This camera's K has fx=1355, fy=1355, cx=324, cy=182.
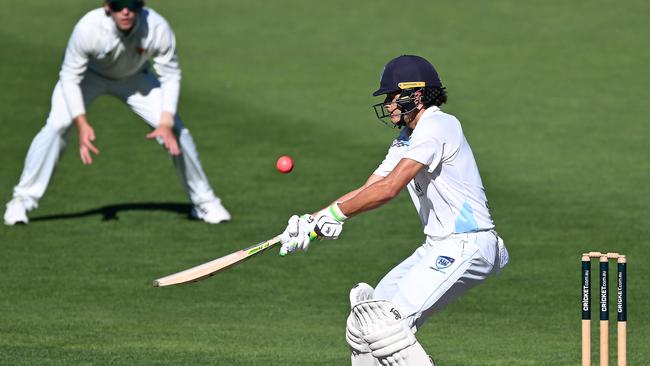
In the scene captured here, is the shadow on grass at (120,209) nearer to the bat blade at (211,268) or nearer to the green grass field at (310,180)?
the green grass field at (310,180)

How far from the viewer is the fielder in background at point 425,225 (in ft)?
22.2

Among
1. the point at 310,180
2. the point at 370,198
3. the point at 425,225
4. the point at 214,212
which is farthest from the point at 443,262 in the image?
the point at 310,180

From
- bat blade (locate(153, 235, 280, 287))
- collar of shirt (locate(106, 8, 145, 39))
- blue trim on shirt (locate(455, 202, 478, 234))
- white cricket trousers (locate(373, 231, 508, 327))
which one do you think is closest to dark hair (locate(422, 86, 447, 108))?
blue trim on shirt (locate(455, 202, 478, 234))

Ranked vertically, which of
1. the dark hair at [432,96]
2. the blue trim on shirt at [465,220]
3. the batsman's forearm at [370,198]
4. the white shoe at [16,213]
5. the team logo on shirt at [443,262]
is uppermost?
the dark hair at [432,96]

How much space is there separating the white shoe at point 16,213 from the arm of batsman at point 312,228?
260 inches

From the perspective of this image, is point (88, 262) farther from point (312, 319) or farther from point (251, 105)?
point (251, 105)

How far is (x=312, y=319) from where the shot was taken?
10031mm

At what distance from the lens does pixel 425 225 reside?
736 cm

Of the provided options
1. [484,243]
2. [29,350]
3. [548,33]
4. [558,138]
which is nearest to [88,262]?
[29,350]

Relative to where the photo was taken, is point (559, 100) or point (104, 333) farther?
point (559, 100)

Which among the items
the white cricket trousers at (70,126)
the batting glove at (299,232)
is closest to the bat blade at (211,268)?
the batting glove at (299,232)

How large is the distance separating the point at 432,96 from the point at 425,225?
0.70 meters

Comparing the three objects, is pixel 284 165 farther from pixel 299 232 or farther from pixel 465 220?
pixel 465 220

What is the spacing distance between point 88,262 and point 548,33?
13.3 metres
